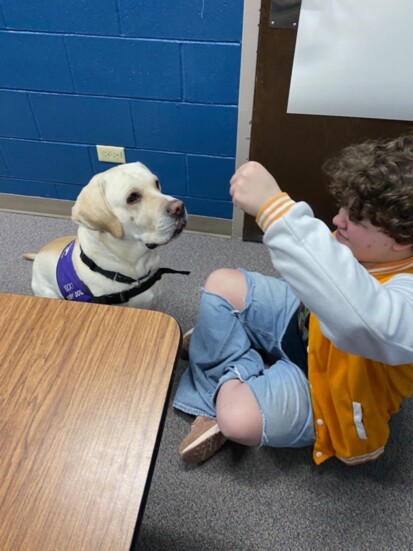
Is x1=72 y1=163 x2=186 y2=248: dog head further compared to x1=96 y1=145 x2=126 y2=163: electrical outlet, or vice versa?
x1=96 y1=145 x2=126 y2=163: electrical outlet

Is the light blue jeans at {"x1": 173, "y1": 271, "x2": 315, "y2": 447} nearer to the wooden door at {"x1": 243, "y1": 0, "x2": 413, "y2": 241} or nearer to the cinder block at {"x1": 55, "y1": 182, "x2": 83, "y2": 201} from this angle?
the wooden door at {"x1": 243, "y1": 0, "x2": 413, "y2": 241}

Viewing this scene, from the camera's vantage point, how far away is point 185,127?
171 centimetres

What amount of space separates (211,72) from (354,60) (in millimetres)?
532

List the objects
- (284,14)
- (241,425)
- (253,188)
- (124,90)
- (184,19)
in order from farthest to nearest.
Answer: (124,90) → (184,19) → (284,14) → (241,425) → (253,188)

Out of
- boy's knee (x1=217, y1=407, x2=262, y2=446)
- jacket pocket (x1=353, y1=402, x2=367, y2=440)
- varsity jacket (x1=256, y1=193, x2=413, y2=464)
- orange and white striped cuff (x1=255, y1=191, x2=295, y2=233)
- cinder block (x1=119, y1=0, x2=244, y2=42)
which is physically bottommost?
boy's knee (x1=217, y1=407, x2=262, y2=446)

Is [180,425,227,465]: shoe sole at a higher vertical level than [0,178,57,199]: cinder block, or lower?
lower

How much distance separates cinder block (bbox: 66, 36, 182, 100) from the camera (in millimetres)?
1522

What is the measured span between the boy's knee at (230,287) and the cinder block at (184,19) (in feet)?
2.94

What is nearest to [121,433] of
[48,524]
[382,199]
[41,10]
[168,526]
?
[48,524]

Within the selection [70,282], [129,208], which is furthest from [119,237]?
[70,282]

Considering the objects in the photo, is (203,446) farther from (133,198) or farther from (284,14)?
(284,14)

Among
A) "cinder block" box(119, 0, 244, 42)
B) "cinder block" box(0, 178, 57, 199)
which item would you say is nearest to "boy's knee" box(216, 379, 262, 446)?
"cinder block" box(119, 0, 244, 42)

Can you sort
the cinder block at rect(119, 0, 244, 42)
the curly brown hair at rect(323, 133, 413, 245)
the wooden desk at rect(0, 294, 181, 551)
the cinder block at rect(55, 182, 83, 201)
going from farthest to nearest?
the cinder block at rect(55, 182, 83, 201) → the cinder block at rect(119, 0, 244, 42) → the curly brown hair at rect(323, 133, 413, 245) → the wooden desk at rect(0, 294, 181, 551)

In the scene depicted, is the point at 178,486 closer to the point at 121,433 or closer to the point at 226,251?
the point at 121,433
